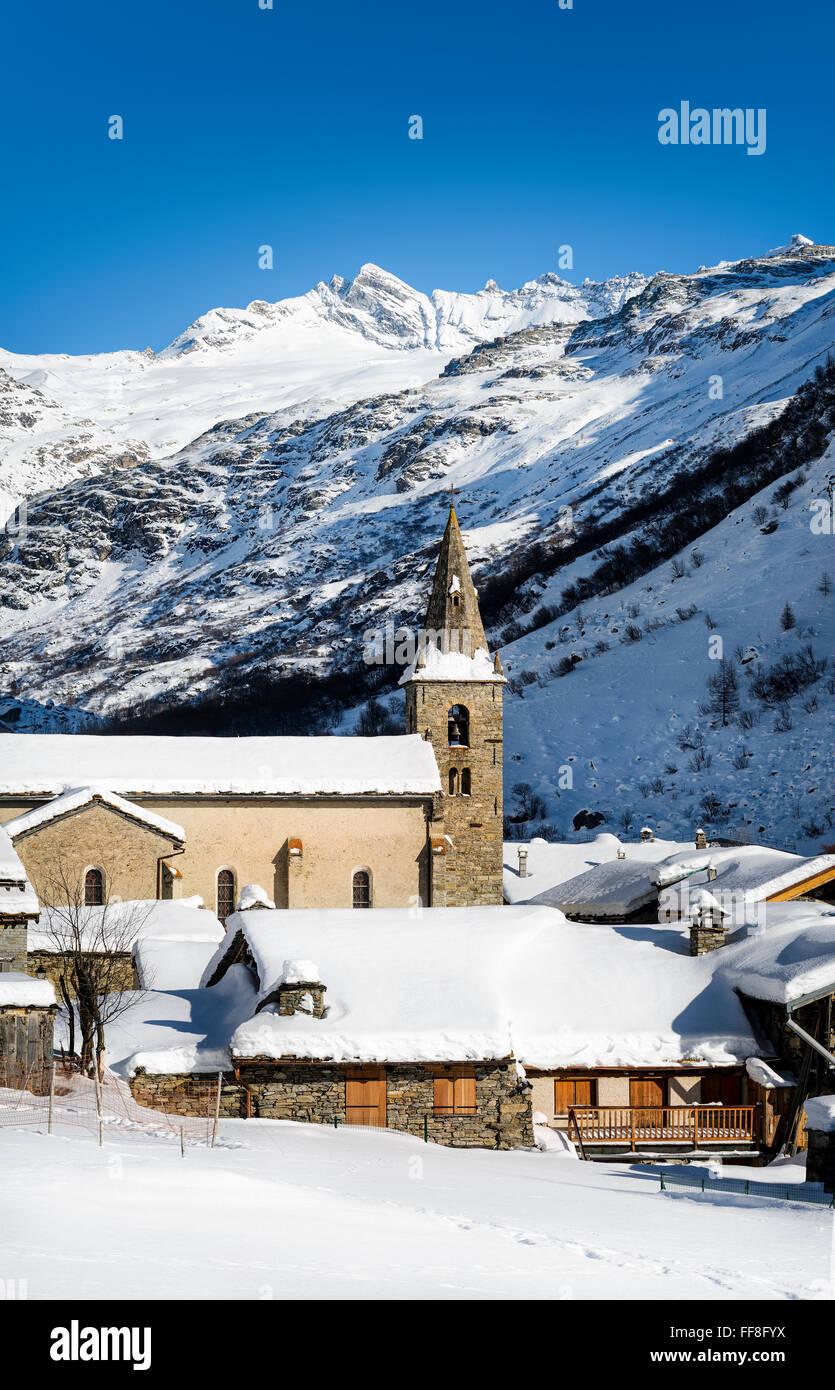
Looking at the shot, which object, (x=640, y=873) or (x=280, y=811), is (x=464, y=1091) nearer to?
(x=640, y=873)

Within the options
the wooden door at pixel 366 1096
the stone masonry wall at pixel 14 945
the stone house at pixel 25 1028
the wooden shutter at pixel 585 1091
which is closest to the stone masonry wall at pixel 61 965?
the stone masonry wall at pixel 14 945

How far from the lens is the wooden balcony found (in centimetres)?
2478

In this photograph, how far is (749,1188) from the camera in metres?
20.6

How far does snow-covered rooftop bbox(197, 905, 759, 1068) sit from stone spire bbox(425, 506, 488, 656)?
19.4m

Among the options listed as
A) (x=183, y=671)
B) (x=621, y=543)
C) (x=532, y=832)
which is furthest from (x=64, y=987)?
(x=183, y=671)

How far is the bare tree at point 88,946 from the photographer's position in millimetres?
26938

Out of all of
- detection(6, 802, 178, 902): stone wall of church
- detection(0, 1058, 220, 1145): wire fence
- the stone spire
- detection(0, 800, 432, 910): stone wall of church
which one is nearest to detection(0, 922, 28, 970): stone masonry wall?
detection(0, 1058, 220, 1145): wire fence

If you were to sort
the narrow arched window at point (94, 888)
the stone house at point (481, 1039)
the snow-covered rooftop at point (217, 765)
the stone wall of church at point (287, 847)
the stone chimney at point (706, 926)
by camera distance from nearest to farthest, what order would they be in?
the stone house at point (481, 1039)
the stone chimney at point (706, 926)
the narrow arched window at point (94, 888)
the stone wall of church at point (287, 847)
the snow-covered rooftop at point (217, 765)

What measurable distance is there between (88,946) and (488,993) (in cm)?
1404

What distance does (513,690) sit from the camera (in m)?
99.9

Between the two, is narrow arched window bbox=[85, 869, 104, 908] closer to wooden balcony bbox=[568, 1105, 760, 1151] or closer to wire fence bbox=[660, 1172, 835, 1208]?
wooden balcony bbox=[568, 1105, 760, 1151]

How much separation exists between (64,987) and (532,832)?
4907cm

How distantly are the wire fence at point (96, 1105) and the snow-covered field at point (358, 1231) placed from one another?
3.06 ft

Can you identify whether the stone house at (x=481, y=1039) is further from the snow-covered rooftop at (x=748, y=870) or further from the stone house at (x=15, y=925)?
the stone house at (x=15, y=925)
